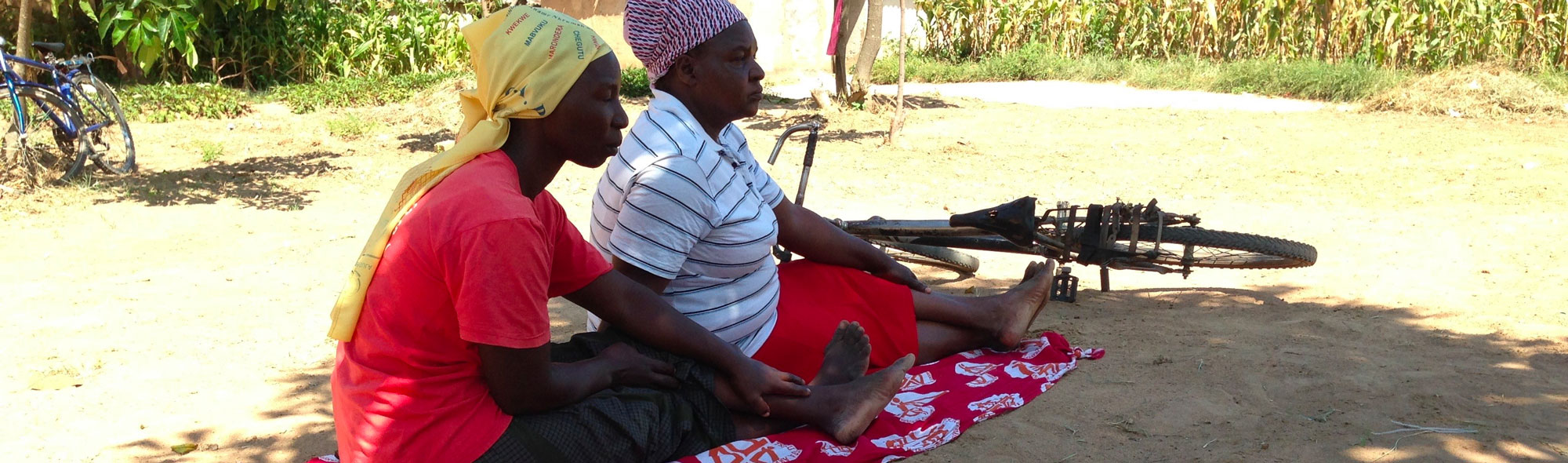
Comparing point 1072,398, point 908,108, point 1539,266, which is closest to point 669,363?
point 1072,398

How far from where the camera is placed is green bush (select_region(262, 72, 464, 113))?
9.66 metres

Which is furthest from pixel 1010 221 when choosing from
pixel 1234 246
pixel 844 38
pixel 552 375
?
pixel 844 38

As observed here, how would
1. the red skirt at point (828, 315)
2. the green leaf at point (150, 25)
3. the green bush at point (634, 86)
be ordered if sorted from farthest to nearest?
1. the green bush at point (634, 86)
2. the green leaf at point (150, 25)
3. the red skirt at point (828, 315)

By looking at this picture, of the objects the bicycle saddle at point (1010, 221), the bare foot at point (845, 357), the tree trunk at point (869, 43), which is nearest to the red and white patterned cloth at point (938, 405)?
the bare foot at point (845, 357)

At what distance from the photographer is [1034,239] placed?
3771 millimetres

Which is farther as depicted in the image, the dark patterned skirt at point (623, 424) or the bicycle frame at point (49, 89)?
the bicycle frame at point (49, 89)

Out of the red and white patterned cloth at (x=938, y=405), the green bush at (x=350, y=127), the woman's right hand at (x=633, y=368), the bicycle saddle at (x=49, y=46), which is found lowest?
the green bush at (x=350, y=127)

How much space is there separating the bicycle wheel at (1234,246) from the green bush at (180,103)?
7977 millimetres

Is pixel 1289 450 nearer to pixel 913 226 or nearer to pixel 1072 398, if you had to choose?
pixel 1072 398

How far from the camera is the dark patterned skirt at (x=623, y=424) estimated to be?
2186 millimetres

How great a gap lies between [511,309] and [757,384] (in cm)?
73

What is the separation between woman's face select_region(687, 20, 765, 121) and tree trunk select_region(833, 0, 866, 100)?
A: 6.01 meters

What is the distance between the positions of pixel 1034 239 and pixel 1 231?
5097 millimetres

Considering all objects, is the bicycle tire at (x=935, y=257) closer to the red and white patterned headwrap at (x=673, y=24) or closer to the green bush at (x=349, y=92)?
the red and white patterned headwrap at (x=673, y=24)
